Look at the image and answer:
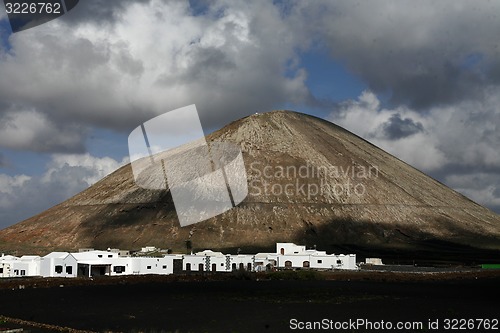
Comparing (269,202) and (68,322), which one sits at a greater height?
(269,202)

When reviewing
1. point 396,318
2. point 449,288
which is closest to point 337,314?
point 396,318

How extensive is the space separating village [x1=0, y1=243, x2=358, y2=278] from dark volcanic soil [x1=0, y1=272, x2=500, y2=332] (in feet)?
32.4

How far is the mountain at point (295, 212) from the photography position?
458 feet

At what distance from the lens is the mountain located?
140 metres

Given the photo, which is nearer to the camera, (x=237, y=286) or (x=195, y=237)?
(x=237, y=286)

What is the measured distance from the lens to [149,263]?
89.1m

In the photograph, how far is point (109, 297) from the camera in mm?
55531

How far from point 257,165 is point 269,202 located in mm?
16542

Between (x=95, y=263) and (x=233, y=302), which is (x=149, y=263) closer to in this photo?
(x=95, y=263)

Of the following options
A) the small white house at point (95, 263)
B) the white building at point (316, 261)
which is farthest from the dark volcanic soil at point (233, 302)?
A: the white building at point (316, 261)

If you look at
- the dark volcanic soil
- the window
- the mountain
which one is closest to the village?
the window

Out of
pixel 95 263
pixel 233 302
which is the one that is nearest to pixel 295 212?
pixel 95 263

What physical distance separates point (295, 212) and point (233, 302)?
102 m

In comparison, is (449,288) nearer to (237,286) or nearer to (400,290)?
(400,290)
